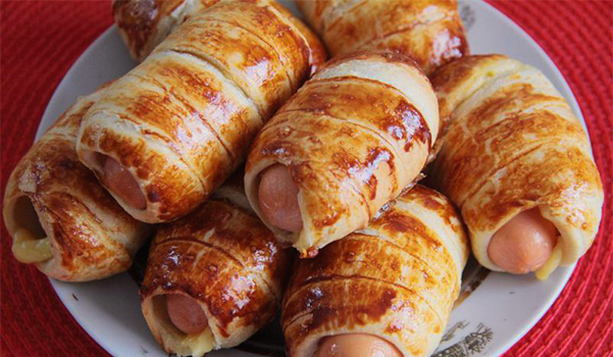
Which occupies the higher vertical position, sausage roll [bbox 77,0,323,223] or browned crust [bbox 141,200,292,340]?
sausage roll [bbox 77,0,323,223]

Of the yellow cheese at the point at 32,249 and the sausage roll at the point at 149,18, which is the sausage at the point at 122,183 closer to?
the yellow cheese at the point at 32,249

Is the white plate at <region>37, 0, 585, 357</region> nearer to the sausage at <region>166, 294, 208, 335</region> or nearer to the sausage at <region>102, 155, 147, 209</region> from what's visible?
the sausage at <region>166, 294, 208, 335</region>

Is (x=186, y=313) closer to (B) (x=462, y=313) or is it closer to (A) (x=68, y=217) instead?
(A) (x=68, y=217)

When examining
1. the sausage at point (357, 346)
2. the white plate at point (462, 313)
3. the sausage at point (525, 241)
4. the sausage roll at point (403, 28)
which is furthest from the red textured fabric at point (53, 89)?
the sausage roll at point (403, 28)

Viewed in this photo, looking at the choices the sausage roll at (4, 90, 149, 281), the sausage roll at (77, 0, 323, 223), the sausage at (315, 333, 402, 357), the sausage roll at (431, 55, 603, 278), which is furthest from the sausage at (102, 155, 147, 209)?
the sausage roll at (431, 55, 603, 278)

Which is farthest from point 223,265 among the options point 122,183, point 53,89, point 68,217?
point 53,89

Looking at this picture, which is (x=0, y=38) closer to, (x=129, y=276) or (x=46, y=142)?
(x=46, y=142)
